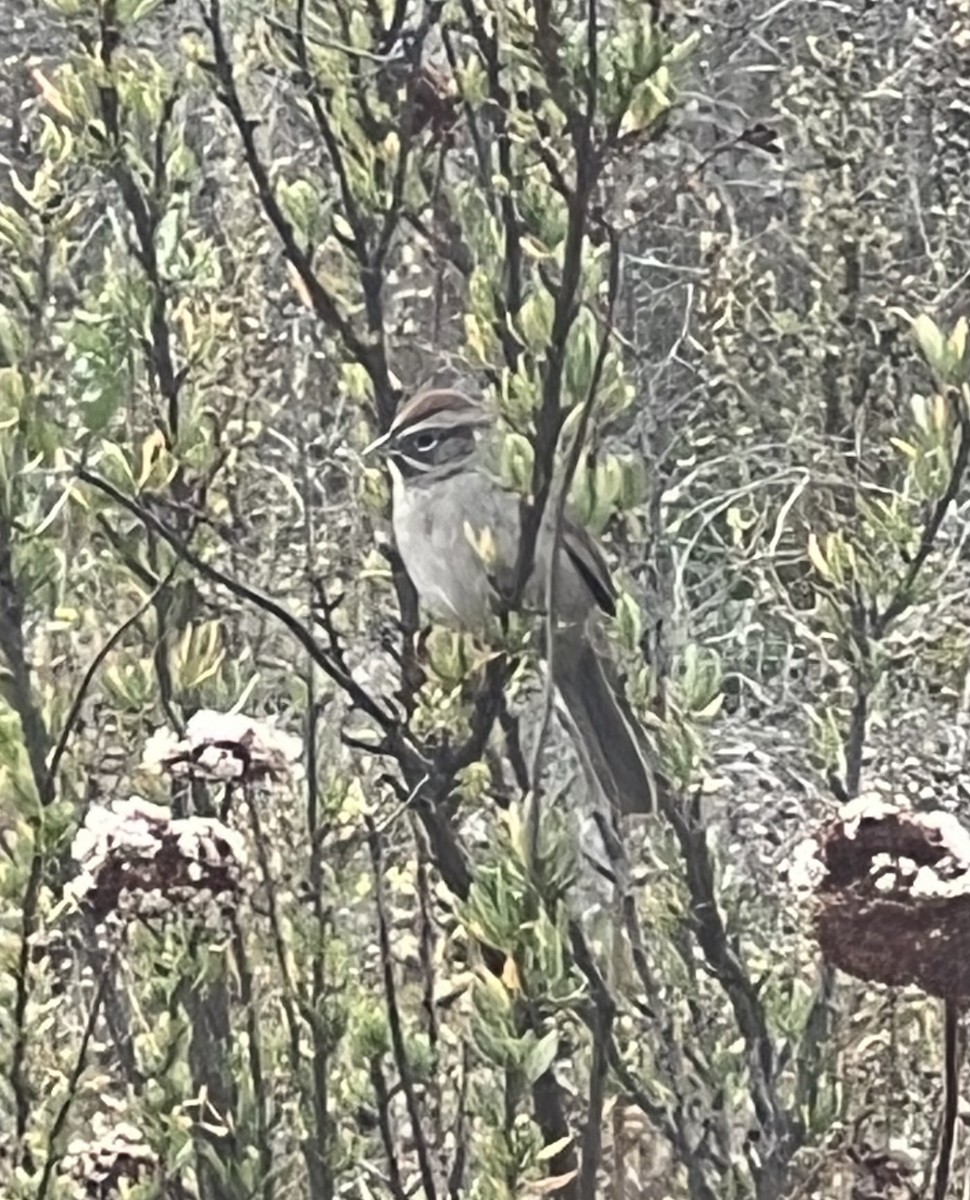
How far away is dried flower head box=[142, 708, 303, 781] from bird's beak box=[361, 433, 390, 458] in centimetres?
14

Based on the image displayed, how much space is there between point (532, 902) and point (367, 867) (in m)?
0.09

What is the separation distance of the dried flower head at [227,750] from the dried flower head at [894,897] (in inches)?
10.4

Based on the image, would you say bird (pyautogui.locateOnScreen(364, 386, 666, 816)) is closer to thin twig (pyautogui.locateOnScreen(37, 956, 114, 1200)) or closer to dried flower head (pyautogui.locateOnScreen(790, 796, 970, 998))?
dried flower head (pyautogui.locateOnScreen(790, 796, 970, 998))

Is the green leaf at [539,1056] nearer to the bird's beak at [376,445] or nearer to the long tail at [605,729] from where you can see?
the long tail at [605,729]

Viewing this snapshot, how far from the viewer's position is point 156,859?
0.79 m

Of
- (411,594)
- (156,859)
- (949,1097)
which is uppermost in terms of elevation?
(411,594)

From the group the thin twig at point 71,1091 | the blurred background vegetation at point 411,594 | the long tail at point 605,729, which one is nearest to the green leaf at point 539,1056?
the blurred background vegetation at point 411,594

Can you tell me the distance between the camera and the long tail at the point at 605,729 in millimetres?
784

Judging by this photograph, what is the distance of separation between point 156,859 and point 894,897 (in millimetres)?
359

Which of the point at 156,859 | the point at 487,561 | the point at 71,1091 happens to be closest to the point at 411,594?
the point at 487,561

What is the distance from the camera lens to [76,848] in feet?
2.63

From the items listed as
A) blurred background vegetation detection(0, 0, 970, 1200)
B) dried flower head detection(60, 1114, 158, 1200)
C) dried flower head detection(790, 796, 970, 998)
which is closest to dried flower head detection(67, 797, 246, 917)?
blurred background vegetation detection(0, 0, 970, 1200)

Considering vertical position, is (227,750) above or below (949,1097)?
above

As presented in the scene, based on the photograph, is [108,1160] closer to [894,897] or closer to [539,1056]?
[539,1056]
